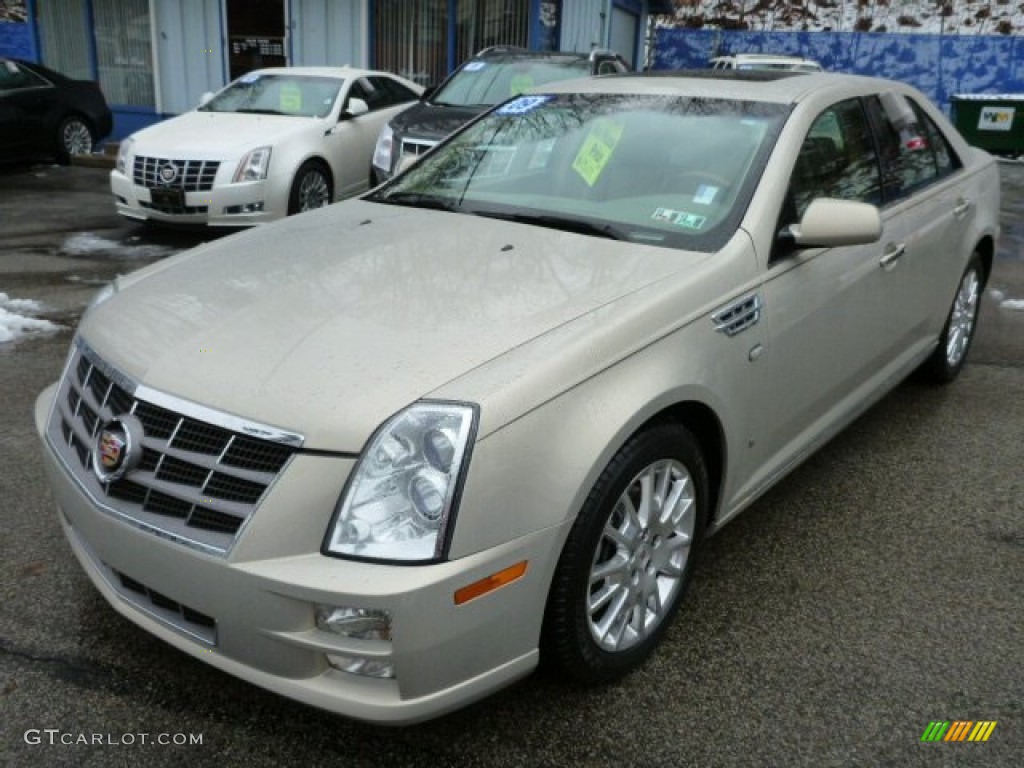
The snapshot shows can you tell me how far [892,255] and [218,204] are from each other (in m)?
5.83

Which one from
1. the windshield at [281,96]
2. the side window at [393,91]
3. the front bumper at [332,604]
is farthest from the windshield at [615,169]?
the side window at [393,91]

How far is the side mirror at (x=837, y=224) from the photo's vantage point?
2908mm

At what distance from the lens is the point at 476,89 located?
9.02 metres

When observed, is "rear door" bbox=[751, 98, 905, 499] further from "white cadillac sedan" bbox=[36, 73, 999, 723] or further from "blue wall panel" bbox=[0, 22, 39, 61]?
"blue wall panel" bbox=[0, 22, 39, 61]

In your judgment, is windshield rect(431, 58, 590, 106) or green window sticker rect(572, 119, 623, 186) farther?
windshield rect(431, 58, 590, 106)

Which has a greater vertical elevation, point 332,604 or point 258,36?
point 258,36

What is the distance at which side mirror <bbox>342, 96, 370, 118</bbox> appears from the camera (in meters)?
9.22

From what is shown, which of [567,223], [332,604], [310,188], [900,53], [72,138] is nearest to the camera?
[332,604]

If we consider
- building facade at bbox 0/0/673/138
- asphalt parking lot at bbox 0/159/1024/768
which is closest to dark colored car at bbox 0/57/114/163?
building facade at bbox 0/0/673/138

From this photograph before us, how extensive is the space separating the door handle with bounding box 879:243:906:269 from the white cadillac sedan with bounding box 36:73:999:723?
40mm

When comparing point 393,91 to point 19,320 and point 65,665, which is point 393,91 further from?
point 65,665

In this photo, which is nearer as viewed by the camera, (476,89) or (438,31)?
(476,89)

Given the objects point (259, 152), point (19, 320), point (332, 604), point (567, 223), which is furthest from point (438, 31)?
point (332, 604)

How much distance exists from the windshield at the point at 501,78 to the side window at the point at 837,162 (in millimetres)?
5552
